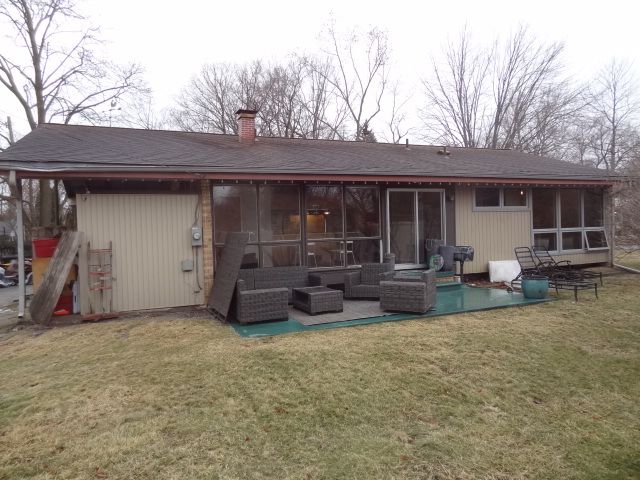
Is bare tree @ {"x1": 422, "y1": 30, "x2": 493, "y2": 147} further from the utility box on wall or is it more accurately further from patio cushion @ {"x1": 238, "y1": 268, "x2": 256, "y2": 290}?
the utility box on wall

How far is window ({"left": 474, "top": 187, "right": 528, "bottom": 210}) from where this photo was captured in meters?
9.67

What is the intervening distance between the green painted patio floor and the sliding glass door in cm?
114

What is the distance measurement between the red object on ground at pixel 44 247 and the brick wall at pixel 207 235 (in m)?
2.45

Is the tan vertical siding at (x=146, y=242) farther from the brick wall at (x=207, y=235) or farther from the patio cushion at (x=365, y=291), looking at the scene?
the patio cushion at (x=365, y=291)

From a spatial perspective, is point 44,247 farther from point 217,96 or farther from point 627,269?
point 217,96

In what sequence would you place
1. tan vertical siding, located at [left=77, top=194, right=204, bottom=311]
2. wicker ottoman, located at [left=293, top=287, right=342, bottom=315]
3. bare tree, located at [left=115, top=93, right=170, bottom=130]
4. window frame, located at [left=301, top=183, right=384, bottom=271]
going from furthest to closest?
bare tree, located at [left=115, top=93, right=170, bottom=130] → window frame, located at [left=301, top=183, right=384, bottom=271] → tan vertical siding, located at [left=77, top=194, right=204, bottom=311] → wicker ottoman, located at [left=293, top=287, right=342, bottom=315]

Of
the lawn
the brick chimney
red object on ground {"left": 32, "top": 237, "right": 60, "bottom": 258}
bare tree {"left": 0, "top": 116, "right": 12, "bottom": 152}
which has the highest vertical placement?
bare tree {"left": 0, "top": 116, "right": 12, "bottom": 152}

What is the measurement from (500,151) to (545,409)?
1221 centimetres

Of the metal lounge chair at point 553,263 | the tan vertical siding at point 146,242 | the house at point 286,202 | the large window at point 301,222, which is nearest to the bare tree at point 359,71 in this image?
the house at point 286,202

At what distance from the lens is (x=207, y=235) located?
7105 mm

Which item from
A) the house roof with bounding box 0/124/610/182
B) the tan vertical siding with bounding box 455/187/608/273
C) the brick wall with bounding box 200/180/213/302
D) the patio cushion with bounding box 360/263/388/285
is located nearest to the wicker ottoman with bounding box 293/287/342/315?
the patio cushion with bounding box 360/263/388/285

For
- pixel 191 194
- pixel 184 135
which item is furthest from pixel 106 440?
pixel 184 135

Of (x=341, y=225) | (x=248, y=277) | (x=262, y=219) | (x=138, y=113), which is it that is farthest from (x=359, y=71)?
(x=248, y=277)

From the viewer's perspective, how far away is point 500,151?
13.8m
